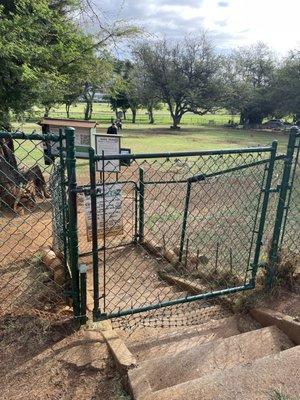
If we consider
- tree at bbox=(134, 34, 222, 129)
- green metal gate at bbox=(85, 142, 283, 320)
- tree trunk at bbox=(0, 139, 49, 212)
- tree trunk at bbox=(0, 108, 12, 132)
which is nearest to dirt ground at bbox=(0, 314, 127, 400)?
green metal gate at bbox=(85, 142, 283, 320)

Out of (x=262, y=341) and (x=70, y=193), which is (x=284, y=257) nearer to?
(x=262, y=341)

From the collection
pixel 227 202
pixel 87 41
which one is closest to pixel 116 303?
pixel 227 202

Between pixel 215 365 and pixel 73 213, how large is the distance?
1310 mm

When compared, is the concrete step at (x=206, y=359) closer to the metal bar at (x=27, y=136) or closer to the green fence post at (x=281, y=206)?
the green fence post at (x=281, y=206)

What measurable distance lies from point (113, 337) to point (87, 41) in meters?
8.55

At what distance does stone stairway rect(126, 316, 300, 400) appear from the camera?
1.79m

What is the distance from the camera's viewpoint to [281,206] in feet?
9.22

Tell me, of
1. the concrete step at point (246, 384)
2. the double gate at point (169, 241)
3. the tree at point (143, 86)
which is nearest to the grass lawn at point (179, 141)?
the tree at point (143, 86)

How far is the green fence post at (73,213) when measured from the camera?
208cm

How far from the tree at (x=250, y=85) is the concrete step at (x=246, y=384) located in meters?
35.2

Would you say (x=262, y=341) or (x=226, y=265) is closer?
(x=262, y=341)

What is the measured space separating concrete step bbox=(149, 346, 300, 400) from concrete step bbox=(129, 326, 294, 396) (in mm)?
138

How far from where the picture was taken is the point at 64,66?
27.8 feet

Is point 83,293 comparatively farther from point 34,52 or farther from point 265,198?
point 34,52
